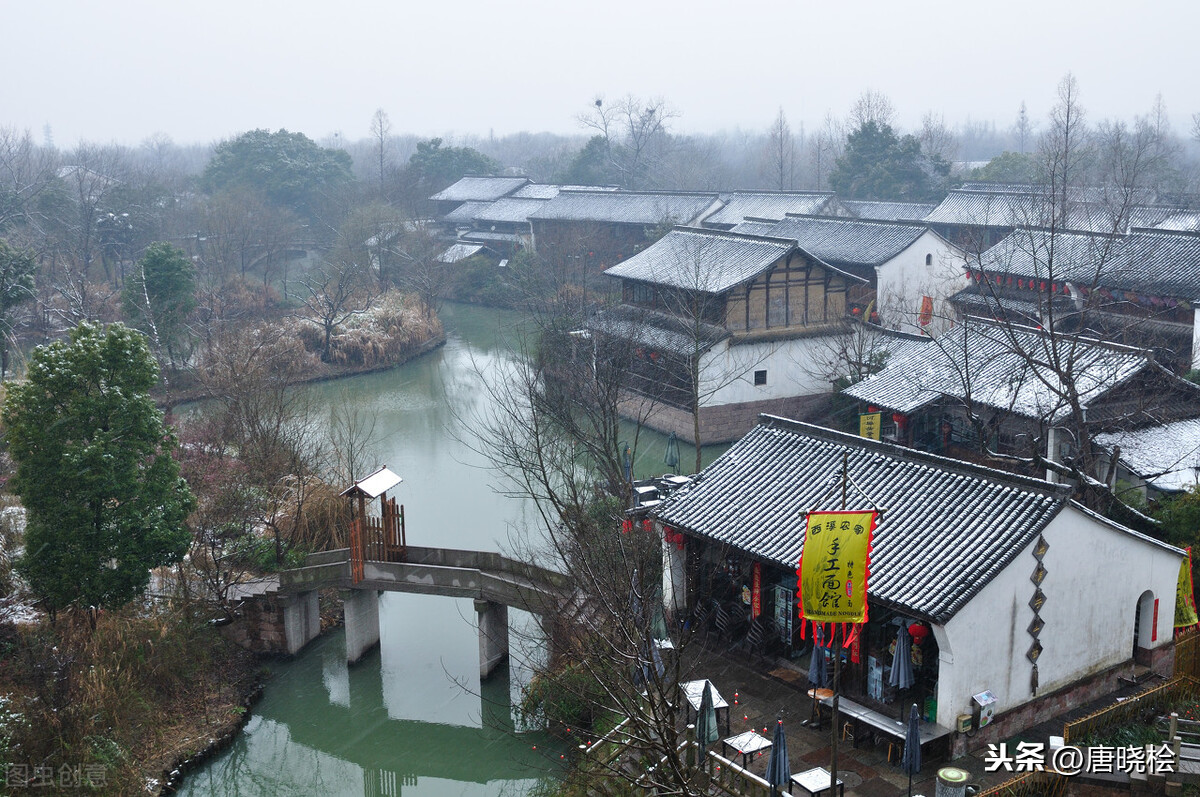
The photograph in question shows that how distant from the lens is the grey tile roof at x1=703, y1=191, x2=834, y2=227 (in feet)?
129

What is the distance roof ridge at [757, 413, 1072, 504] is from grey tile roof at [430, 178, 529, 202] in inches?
1579

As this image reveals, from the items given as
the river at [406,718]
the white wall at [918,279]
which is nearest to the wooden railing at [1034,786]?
the river at [406,718]

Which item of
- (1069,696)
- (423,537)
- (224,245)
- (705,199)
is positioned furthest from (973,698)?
(224,245)

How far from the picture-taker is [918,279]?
96.8 feet

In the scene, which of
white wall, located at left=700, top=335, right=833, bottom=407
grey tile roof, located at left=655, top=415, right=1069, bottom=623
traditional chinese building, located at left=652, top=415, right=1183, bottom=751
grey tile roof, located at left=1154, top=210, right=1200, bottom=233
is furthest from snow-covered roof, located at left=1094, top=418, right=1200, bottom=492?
grey tile roof, located at left=1154, top=210, right=1200, bottom=233

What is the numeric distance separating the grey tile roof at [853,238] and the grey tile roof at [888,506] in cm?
1583

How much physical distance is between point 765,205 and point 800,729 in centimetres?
3228

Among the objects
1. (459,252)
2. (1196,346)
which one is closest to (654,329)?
(1196,346)

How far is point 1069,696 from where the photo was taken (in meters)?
10.7

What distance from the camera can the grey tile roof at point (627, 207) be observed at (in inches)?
1613

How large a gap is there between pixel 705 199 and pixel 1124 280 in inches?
834

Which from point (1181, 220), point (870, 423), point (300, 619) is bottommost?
point (300, 619)

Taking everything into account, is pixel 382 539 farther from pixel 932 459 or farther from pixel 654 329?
pixel 654 329

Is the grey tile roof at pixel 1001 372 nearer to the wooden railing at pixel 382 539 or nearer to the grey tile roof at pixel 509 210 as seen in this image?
the wooden railing at pixel 382 539
